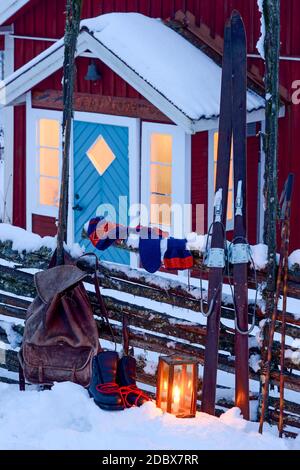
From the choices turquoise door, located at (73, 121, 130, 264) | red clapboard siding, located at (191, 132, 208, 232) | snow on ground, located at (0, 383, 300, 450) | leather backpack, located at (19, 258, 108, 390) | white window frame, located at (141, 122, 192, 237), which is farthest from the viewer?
turquoise door, located at (73, 121, 130, 264)

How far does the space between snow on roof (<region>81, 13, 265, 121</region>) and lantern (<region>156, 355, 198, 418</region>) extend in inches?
183

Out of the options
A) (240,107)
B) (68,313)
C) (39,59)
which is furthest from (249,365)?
(39,59)

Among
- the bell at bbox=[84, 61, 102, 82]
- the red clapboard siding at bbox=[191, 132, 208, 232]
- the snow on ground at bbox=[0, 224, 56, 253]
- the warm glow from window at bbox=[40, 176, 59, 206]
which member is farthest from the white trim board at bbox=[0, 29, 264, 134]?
the snow on ground at bbox=[0, 224, 56, 253]

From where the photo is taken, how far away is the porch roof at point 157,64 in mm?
11297

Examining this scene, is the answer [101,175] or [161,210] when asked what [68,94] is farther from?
[101,175]

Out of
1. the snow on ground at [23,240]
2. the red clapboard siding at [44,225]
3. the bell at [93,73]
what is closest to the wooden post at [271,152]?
the snow on ground at [23,240]

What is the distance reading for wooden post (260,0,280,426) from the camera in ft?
23.3

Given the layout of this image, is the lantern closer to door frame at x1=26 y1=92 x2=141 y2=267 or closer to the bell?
door frame at x1=26 y1=92 x2=141 y2=267

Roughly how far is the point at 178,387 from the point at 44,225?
6.78m

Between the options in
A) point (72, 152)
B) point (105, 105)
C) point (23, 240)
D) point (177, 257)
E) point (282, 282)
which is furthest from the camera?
point (72, 152)

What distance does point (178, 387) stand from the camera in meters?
6.90

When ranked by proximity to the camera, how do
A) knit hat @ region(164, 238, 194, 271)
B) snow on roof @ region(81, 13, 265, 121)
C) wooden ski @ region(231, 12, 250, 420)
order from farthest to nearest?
snow on roof @ region(81, 13, 265, 121), knit hat @ region(164, 238, 194, 271), wooden ski @ region(231, 12, 250, 420)

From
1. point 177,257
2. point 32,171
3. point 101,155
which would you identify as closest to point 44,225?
point 32,171

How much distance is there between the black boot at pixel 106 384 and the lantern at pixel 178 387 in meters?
0.28
